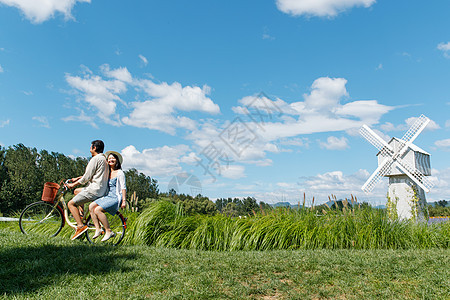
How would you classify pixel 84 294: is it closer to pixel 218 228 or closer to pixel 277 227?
pixel 218 228

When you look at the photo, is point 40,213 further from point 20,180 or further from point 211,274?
point 20,180

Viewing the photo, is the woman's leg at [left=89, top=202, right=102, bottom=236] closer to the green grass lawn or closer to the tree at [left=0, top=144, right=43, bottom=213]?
the green grass lawn

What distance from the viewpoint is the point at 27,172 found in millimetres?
36406

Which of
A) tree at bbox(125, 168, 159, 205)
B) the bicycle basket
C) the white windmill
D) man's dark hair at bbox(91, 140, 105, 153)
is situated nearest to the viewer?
man's dark hair at bbox(91, 140, 105, 153)

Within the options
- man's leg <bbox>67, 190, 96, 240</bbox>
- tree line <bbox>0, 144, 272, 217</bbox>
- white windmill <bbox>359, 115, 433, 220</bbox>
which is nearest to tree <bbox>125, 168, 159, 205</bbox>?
tree line <bbox>0, 144, 272, 217</bbox>

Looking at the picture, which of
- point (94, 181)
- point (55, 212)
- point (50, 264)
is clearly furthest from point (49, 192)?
point (50, 264)

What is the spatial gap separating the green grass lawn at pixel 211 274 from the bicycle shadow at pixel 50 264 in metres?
0.01

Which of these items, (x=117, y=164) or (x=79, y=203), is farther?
(x=117, y=164)

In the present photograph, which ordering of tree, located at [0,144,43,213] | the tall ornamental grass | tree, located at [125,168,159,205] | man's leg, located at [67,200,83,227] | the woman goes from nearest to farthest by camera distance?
the woman, man's leg, located at [67,200,83,227], the tall ornamental grass, tree, located at [0,144,43,213], tree, located at [125,168,159,205]

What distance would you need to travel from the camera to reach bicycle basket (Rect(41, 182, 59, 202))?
272 inches

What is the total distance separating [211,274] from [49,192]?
4.26 metres

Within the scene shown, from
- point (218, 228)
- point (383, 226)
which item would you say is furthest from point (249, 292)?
point (383, 226)

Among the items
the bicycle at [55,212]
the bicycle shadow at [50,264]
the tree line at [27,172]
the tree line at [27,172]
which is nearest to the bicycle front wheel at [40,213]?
the bicycle at [55,212]

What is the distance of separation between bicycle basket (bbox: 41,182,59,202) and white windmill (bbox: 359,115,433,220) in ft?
59.9
